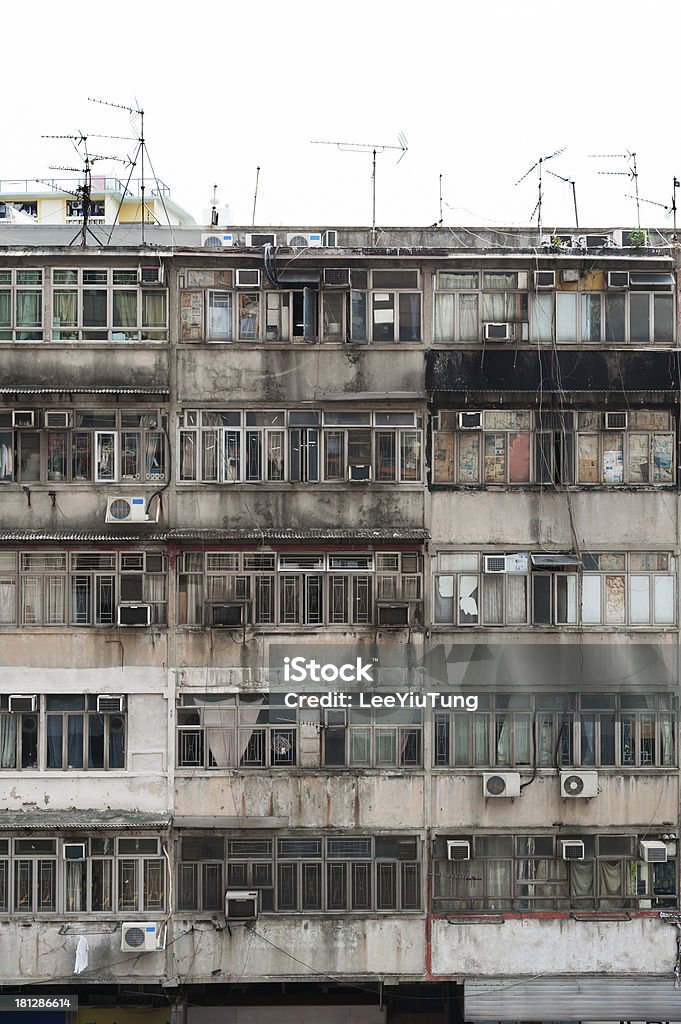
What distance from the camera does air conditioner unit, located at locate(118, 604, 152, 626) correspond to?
13.9 meters

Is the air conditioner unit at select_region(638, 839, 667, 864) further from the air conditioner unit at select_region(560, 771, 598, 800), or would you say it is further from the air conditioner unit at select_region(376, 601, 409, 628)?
the air conditioner unit at select_region(376, 601, 409, 628)

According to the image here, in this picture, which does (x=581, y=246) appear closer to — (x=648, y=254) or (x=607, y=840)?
(x=648, y=254)

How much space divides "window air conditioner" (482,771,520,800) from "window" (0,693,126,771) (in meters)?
5.30

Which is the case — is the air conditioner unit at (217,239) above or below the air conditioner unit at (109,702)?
above

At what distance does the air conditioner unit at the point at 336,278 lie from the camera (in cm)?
1395

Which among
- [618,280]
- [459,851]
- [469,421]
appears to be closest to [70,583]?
[469,421]

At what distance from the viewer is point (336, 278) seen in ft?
45.8

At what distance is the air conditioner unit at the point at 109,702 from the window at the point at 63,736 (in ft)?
0.26

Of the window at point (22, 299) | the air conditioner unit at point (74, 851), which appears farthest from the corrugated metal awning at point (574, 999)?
the window at point (22, 299)

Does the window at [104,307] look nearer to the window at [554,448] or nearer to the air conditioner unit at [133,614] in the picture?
the air conditioner unit at [133,614]

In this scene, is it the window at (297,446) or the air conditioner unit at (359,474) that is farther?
the window at (297,446)

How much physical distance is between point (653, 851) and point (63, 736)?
8.69m

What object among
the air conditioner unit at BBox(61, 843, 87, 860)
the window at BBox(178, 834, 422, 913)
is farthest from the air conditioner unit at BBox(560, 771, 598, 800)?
the air conditioner unit at BBox(61, 843, 87, 860)

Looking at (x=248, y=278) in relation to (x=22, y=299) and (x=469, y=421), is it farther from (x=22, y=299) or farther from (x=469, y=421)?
(x=469, y=421)
